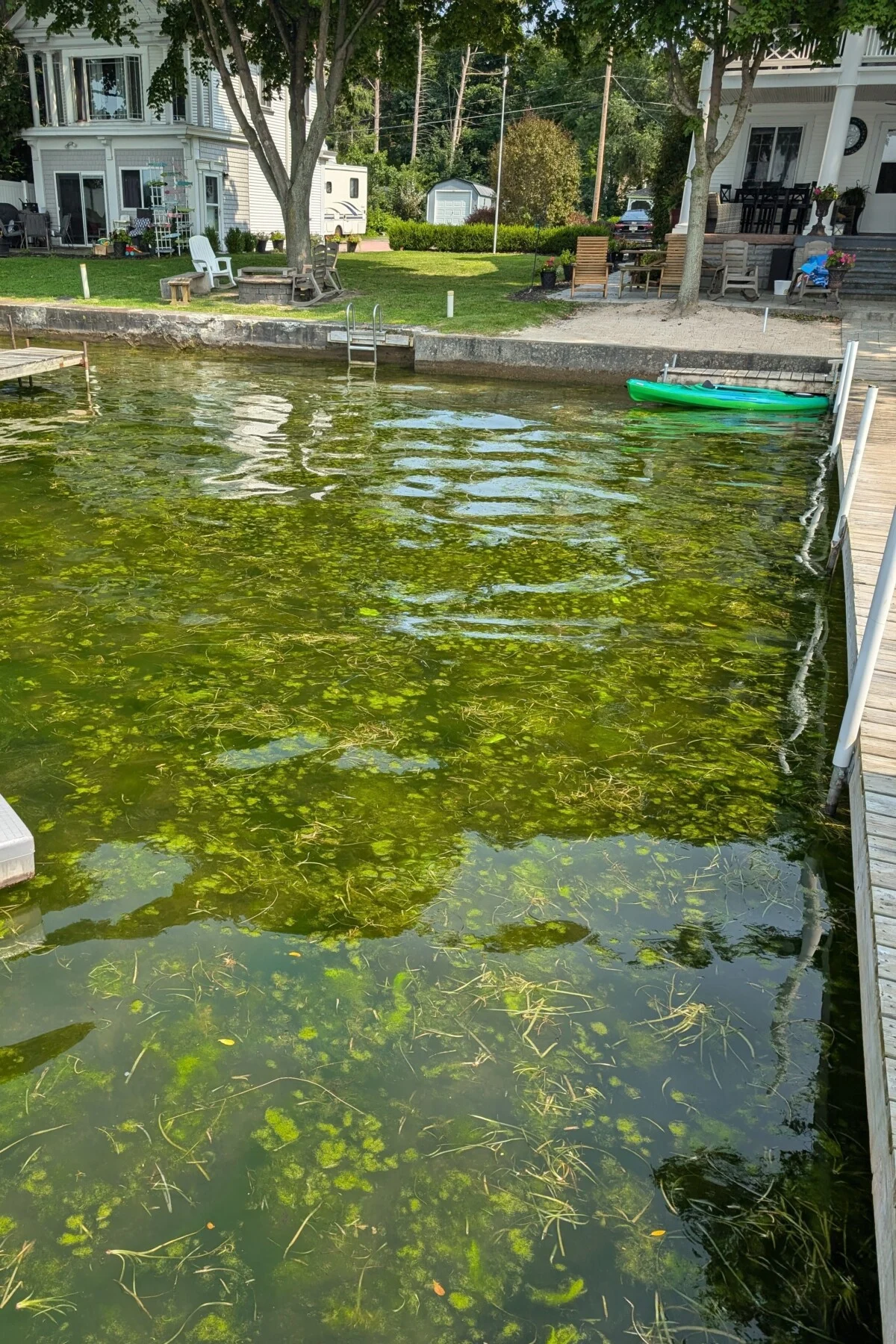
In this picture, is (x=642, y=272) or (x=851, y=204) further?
(x=851, y=204)

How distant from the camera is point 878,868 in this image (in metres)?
3.41

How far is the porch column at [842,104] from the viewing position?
63.2ft

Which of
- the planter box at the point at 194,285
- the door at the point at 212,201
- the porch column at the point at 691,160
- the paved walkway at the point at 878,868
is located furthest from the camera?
the door at the point at 212,201

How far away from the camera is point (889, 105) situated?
21766 mm

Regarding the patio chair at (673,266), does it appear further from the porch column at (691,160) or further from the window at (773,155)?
the window at (773,155)

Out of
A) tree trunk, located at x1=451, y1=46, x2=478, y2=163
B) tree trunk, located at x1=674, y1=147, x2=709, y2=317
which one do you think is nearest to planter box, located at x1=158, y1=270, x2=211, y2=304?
tree trunk, located at x1=674, y1=147, x2=709, y2=317

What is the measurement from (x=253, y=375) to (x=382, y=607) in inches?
416

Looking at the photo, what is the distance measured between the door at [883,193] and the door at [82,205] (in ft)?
68.0

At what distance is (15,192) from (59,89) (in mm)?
3241

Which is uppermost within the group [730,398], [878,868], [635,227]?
[635,227]

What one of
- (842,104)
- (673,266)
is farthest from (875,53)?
(673,266)

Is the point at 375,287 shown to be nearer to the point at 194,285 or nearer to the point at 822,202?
the point at 194,285

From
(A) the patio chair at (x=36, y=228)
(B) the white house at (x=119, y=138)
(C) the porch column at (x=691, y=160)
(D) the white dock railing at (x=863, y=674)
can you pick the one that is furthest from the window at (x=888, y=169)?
(A) the patio chair at (x=36, y=228)

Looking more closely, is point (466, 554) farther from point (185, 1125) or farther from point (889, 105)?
point (889, 105)
